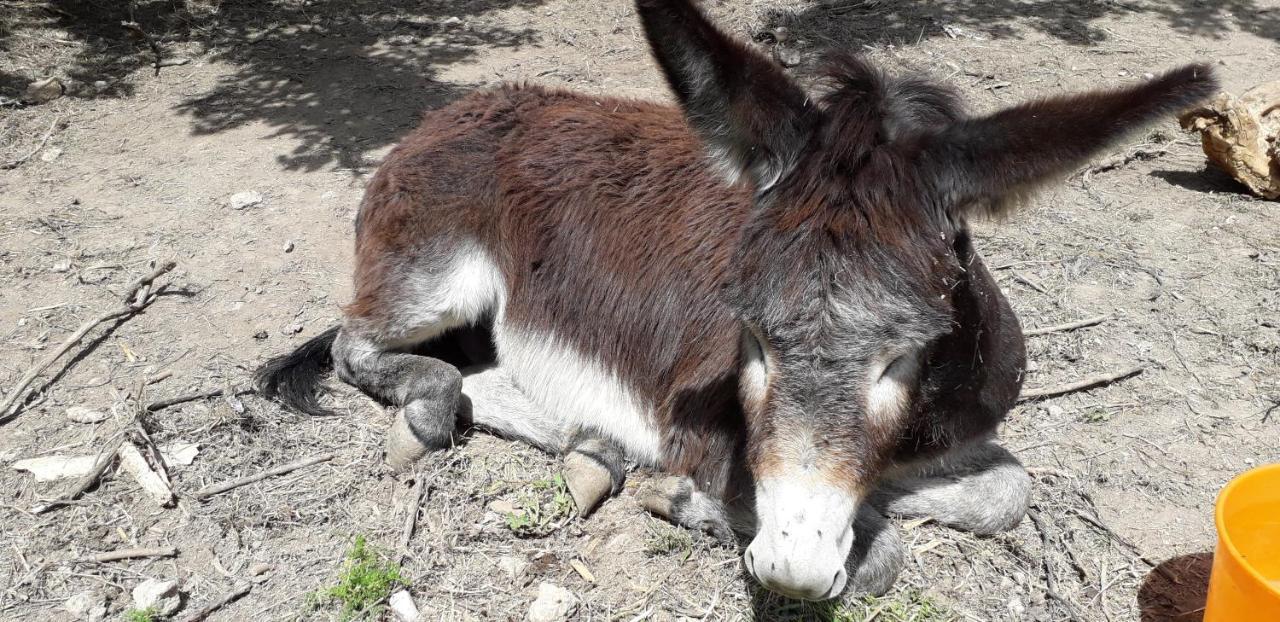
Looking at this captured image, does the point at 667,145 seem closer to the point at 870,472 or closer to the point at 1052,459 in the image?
the point at 870,472

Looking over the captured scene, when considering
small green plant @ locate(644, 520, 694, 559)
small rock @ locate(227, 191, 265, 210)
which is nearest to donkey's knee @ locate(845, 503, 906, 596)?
small green plant @ locate(644, 520, 694, 559)

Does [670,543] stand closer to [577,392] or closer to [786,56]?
[577,392]

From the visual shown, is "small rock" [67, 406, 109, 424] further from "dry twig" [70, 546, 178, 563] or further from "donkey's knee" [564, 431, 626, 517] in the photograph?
"donkey's knee" [564, 431, 626, 517]

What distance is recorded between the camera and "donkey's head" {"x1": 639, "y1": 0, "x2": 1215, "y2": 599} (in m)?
2.03

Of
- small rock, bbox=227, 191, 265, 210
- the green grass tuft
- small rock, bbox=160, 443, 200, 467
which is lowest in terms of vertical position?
the green grass tuft

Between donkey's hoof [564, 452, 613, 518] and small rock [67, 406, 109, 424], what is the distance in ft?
6.93

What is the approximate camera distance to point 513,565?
3109mm

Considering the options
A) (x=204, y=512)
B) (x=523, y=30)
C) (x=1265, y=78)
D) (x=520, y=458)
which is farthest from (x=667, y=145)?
(x=1265, y=78)

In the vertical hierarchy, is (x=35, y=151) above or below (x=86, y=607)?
above

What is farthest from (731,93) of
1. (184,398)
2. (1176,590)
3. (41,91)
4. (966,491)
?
(41,91)

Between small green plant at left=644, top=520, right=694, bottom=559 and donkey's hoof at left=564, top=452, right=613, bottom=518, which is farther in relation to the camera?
donkey's hoof at left=564, top=452, right=613, bottom=518

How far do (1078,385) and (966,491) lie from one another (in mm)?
1114

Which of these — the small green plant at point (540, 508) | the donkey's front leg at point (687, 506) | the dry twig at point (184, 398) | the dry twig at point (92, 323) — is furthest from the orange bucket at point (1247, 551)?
the dry twig at point (92, 323)

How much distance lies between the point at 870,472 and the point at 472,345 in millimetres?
2525
